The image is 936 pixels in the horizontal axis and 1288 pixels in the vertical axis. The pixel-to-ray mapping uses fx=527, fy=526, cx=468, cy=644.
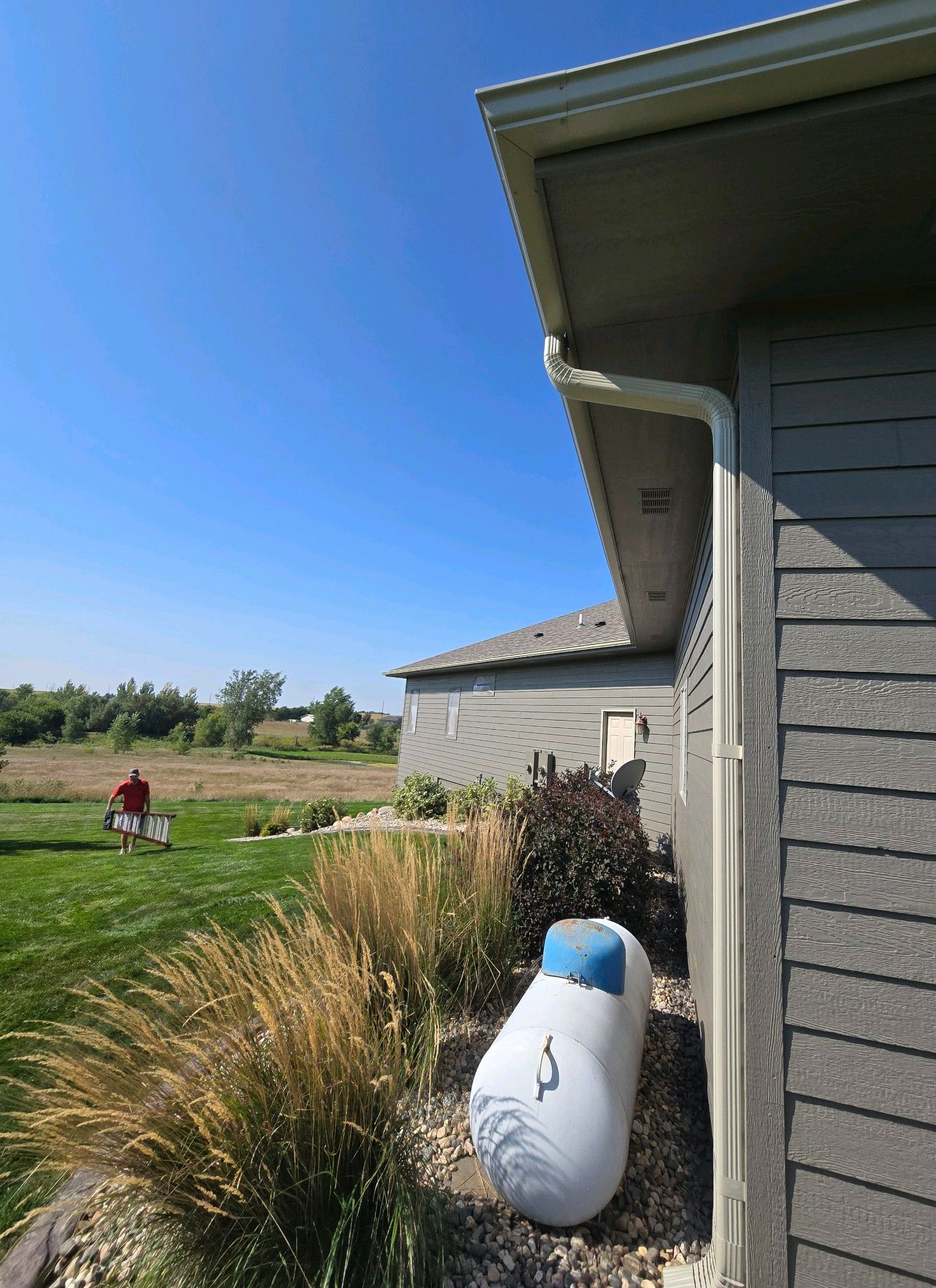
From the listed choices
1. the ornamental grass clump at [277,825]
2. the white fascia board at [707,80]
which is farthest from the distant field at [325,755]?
the white fascia board at [707,80]

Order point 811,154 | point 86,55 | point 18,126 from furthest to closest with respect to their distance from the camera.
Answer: point 18,126
point 86,55
point 811,154

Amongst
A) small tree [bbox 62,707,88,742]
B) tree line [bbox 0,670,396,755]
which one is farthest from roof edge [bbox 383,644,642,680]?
small tree [bbox 62,707,88,742]

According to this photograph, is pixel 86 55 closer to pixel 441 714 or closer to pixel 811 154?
pixel 811 154

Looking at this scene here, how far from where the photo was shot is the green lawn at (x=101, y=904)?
3371 millimetres

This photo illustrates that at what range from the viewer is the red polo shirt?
9.20 m

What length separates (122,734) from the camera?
3778 cm

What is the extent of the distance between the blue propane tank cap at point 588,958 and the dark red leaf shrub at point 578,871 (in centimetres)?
113

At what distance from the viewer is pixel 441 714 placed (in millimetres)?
14750

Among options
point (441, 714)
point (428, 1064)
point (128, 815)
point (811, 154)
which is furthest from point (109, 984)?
point (441, 714)

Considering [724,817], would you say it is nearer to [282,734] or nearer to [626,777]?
[626,777]

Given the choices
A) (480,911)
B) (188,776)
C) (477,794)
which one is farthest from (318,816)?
(188,776)

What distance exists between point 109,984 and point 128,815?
6498 mm

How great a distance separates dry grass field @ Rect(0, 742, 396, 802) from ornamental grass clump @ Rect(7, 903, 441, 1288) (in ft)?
58.7

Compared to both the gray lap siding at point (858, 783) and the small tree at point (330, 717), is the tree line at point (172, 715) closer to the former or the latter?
the small tree at point (330, 717)
